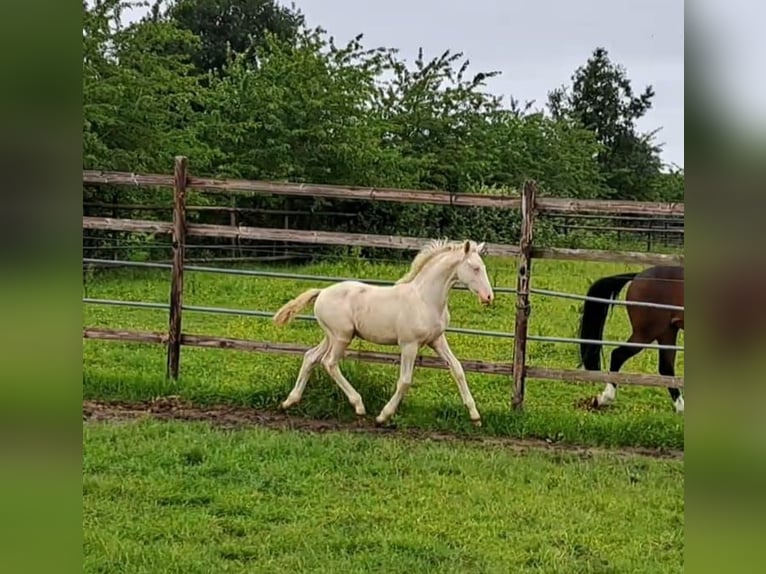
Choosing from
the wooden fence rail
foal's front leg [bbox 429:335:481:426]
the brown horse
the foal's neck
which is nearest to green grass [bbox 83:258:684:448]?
foal's front leg [bbox 429:335:481:426]

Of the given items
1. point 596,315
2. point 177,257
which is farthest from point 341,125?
point 596,315

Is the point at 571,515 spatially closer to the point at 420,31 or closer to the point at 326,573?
the point at 326,573

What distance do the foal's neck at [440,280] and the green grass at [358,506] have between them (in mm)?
595

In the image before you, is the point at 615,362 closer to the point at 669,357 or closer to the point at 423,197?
the point at 669,357

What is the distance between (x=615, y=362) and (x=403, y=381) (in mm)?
1079

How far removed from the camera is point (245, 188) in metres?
3.51

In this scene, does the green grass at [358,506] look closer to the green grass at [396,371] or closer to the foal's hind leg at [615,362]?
the green grass at [396,371]

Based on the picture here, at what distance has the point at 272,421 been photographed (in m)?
3.05

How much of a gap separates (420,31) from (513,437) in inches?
235

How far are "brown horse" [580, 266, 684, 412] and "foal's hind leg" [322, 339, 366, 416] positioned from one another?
1.05 m
